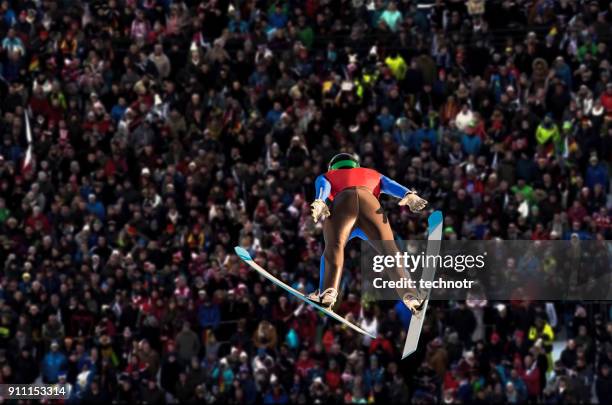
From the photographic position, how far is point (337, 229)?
19.9 meters

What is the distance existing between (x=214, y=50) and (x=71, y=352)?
7.41 m

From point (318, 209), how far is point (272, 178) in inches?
449

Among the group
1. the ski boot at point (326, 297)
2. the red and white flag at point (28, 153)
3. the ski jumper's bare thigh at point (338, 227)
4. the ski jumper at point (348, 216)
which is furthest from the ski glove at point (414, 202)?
the red and white flag at point (28, 153)

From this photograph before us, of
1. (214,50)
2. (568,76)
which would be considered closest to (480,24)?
(568,76)

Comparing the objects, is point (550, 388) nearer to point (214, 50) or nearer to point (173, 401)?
point (173, 401)

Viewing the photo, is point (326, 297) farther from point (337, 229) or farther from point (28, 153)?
point (28, 153)

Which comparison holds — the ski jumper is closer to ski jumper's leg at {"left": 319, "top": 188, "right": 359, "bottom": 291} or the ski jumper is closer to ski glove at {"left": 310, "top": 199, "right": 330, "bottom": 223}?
ski jumper's leg at {"left": 319, "top": 188, "right": 359, "bottom": 291}

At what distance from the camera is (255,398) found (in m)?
27.8

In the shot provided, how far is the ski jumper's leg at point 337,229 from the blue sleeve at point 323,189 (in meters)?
0.25

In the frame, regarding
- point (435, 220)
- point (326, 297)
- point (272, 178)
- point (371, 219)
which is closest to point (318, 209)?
point (371, 219)

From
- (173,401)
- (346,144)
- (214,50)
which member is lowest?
(173,401)

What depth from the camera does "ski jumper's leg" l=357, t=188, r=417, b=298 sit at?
20.0 meters

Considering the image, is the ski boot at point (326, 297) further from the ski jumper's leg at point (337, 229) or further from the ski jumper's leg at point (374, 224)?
the ski jumper's leg at point (374, 224)

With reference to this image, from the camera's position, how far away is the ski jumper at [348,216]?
A: 19.9 metres
